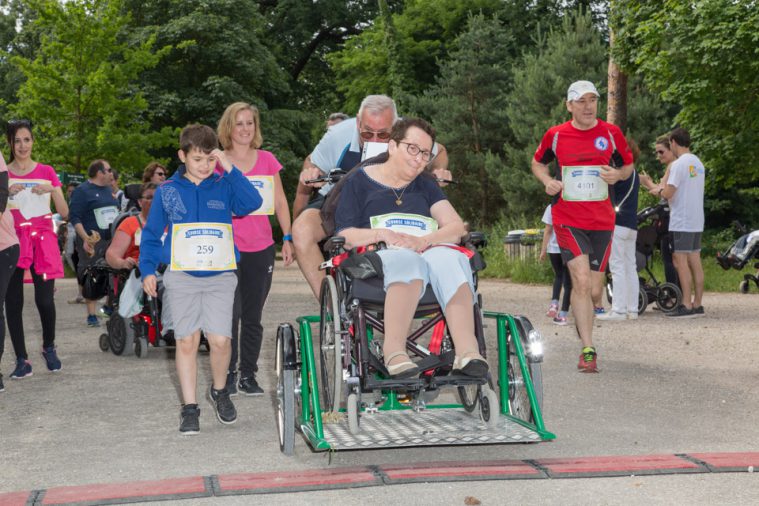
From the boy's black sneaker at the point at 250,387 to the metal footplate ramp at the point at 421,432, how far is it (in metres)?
1.77

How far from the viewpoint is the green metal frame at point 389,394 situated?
17.9 feet

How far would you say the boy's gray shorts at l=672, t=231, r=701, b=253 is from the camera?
12.8 metres

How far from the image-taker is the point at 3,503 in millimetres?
4820

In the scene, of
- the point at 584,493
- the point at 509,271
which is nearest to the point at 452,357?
the point at 584,493

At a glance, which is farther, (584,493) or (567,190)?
(567,190)

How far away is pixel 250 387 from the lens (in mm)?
7824

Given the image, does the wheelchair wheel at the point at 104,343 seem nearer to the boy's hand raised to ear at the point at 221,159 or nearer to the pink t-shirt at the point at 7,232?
the pink t-shirt at the point at 7,232

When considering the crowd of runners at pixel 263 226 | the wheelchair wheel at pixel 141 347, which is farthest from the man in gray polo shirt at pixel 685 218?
the wheelchair wheel at pixel 141 347

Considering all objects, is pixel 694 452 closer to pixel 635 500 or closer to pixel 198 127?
pixel 635 500

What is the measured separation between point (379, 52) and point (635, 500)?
4080 cm

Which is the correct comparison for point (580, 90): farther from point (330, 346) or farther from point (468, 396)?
point (330, 346)

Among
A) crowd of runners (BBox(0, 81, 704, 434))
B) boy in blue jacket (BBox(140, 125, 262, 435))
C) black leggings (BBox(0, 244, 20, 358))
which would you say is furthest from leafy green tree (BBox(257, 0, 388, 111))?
boy in blue jacket (BBox(140, 125, 262, 435))

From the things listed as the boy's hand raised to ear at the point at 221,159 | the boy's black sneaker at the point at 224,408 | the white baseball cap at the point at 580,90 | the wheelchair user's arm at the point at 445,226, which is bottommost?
the boy's black sneaker at the point at 224,408

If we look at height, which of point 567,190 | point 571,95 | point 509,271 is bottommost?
point 509,271
